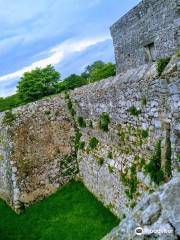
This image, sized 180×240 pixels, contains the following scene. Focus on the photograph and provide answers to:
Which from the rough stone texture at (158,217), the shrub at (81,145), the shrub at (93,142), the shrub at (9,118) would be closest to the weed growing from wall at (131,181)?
the shrub at (93,142)

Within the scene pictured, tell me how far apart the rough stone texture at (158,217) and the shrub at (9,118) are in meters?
13.2

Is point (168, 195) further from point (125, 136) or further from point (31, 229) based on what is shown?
point (31, 229)

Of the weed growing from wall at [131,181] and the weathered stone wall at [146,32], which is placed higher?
the weathered stone wall at [146,32]

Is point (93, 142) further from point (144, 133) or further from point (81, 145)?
point (144, 133)

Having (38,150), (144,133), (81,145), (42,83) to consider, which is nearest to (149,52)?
(81,145)

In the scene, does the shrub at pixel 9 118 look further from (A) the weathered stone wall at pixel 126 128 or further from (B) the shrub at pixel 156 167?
(B) the shrub at pixel 156 167

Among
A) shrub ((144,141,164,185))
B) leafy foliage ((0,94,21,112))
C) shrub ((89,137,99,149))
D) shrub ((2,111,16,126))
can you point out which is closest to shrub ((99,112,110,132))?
shrub ((89,137,99,149))

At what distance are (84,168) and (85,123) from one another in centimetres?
205

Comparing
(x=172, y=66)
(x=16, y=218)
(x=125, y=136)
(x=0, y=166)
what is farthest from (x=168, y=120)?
(x=0, y=166)

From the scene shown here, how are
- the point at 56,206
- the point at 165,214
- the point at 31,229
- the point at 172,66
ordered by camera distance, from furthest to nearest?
1. the point at 56,206
2. the point at 31,229
3. the point at 172,66
4. the point at 165,214

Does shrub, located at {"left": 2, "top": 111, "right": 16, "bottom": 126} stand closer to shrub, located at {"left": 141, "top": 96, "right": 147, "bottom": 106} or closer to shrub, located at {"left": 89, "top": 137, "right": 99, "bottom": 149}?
shrub, located at {"left": 89, "top": 137, "right": 99, "bottom": 149}

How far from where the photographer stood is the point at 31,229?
607 inches

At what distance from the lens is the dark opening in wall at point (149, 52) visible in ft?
73.8

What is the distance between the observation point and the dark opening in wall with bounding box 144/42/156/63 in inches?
885
